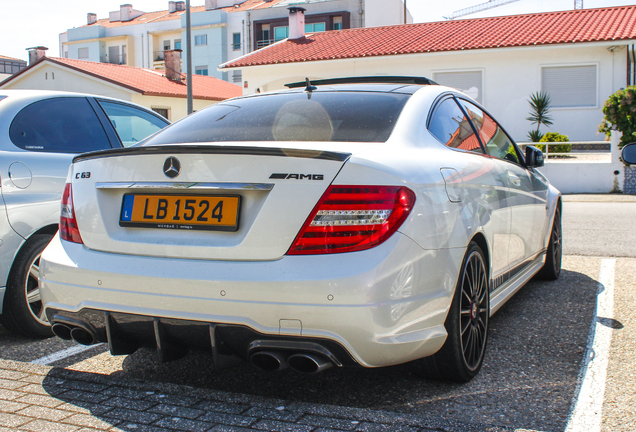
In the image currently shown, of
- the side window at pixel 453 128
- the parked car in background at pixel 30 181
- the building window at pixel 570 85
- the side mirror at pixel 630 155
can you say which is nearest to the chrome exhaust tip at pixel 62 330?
the parked car in background at pixel 30 181

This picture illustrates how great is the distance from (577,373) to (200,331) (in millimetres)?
1886

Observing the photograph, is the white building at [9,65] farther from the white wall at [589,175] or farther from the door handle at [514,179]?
the door handle at [514,179]

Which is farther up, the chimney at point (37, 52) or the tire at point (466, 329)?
the chimney at point (37, 52)

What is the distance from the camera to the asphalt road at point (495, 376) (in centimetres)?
266

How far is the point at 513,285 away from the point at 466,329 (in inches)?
44.9

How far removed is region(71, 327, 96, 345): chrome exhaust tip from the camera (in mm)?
2793

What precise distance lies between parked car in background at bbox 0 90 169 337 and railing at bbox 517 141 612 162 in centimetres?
1463

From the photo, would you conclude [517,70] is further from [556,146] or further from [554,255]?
[554,255]

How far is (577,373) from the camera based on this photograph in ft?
10.2

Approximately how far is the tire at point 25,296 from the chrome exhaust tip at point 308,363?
6.99 feet

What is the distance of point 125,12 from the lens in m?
66.9

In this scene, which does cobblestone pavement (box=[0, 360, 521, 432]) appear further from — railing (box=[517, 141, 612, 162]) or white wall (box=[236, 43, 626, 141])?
white wall (box=[236, 43, 626, 141])

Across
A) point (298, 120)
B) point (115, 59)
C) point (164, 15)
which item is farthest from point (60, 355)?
point (164, 15)

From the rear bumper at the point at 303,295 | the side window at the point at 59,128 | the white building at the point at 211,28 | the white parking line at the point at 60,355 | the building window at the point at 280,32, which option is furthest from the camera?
the building window at the point at 280,32
